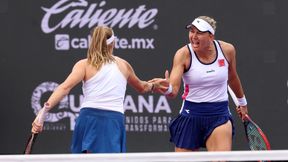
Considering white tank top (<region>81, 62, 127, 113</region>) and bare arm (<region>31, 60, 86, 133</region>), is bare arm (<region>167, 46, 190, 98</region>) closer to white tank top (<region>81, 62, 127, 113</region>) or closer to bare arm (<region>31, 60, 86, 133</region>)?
white tank top (<region>81, 62, 127, 113</region>)

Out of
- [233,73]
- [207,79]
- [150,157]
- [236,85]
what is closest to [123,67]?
[207,79]

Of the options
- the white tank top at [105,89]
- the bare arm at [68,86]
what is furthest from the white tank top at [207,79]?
the bare arm at [68,86]

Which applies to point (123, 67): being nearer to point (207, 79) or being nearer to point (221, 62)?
point (207, 79)

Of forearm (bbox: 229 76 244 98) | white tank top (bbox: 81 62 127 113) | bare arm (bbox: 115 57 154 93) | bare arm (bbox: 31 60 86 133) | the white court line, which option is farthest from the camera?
forearm (bbox: 229 76 244 98)

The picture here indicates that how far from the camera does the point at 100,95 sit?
242 inches

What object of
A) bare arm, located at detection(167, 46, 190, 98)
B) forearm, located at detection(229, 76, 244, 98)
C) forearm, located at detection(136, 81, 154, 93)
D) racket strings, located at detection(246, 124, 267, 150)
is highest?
bare arm, located at detection(167, 46, 190, 98)

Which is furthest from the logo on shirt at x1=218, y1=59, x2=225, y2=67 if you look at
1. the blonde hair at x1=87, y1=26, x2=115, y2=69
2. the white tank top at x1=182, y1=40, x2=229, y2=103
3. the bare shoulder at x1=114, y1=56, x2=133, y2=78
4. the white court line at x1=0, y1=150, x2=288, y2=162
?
the white court line at x1=0, y1=150, x2=288, y2=162

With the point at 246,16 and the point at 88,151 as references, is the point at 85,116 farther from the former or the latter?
the point at 246,16

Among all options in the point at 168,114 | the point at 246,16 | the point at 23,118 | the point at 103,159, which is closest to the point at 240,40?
the point at 246,16

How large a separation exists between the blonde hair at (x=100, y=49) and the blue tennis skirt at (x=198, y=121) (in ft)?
2.37

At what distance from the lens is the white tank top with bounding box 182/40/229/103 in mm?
6406

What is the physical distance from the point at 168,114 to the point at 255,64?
857mm

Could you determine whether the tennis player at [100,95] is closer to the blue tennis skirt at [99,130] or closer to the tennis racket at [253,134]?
the blue tennis skirt at [99,130]

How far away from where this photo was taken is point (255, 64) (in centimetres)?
802
